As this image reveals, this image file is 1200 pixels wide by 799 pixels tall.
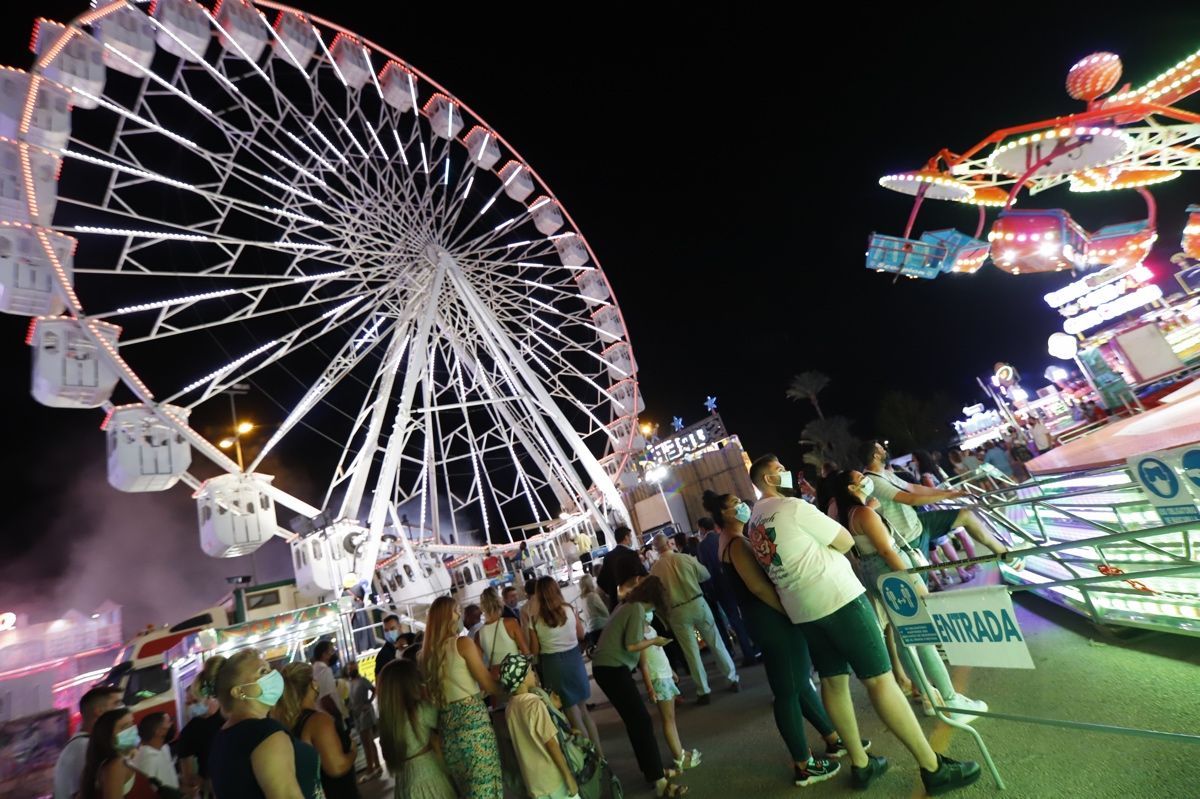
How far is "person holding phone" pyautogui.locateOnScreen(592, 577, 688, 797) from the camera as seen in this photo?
3965mm

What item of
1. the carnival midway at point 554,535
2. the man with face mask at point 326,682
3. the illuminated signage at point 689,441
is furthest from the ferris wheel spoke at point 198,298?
A: the illuminated signage at point 689,441

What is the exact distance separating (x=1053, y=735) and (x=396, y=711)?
367cm

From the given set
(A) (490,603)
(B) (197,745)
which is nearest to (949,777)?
(A) (490,603)

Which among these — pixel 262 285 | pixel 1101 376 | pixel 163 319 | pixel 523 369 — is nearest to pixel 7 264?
pixel 163 319

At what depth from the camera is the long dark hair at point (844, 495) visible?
4082mm

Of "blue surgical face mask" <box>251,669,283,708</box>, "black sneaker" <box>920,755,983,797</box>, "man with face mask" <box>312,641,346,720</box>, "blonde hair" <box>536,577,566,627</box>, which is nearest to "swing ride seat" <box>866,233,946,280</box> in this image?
"blonde hair" <box>536,577,566,627</box>

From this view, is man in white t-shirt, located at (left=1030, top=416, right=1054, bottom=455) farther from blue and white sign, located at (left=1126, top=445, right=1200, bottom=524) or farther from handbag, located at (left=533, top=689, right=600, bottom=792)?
handbag, located at (left=533, top=689, right=600, bottom=792)

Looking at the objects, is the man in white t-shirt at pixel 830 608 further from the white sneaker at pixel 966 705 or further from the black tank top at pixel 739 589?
the white sneaker at pixel 966 705

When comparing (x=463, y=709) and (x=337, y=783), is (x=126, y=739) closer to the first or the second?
(x=337, y=783)

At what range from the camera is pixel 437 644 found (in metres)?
3.47

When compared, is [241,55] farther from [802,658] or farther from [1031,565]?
[1031,565]

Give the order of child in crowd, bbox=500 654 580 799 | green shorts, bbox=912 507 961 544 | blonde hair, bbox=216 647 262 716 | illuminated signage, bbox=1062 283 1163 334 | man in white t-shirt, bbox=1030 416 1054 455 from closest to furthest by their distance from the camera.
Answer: blonde hair, bbox=216 647 262 716 < child in crowd, bbox=500 654 580 799 < green shorts, bbox=912 507 961 544 < man in white t-shirt, bbox=1030 416 1054 455 < illuminated signage, bbox=1062 283 1163 334

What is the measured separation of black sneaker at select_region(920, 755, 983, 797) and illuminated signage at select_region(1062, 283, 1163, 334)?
1065 inches

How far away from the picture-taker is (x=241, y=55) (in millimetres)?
11555
